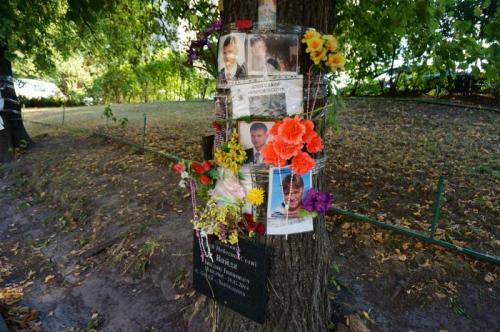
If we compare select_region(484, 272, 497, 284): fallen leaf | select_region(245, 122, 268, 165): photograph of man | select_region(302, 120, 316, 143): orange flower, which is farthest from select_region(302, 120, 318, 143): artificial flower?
select_region(484, 272, 497, 284): fallen leaf

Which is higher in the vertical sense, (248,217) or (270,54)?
(270,54)

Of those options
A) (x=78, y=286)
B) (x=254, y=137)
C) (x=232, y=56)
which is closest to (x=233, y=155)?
(x=254, y=137)

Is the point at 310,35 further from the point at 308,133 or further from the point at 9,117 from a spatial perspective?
the point at 9,117

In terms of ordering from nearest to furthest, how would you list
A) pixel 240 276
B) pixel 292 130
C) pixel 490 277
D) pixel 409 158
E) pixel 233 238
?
pixel 292 130, pixel 233 238, pixel 240 276, pixel 490 277, pixel 409 158

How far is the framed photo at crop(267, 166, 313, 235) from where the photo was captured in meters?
1.84

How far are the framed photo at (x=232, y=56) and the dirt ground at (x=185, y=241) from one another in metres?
0.81

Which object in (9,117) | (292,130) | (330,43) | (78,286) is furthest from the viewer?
(9,117)

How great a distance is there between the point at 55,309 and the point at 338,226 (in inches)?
114

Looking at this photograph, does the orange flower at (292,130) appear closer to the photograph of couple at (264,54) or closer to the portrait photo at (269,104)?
the portrait photo at (269,104)

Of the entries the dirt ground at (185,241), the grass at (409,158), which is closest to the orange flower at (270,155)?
the grass at (409,158)

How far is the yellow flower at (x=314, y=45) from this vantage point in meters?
1.73

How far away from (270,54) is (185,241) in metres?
2.52

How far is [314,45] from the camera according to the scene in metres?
1.73

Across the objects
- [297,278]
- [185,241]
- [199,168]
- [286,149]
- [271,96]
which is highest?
[271,96]
